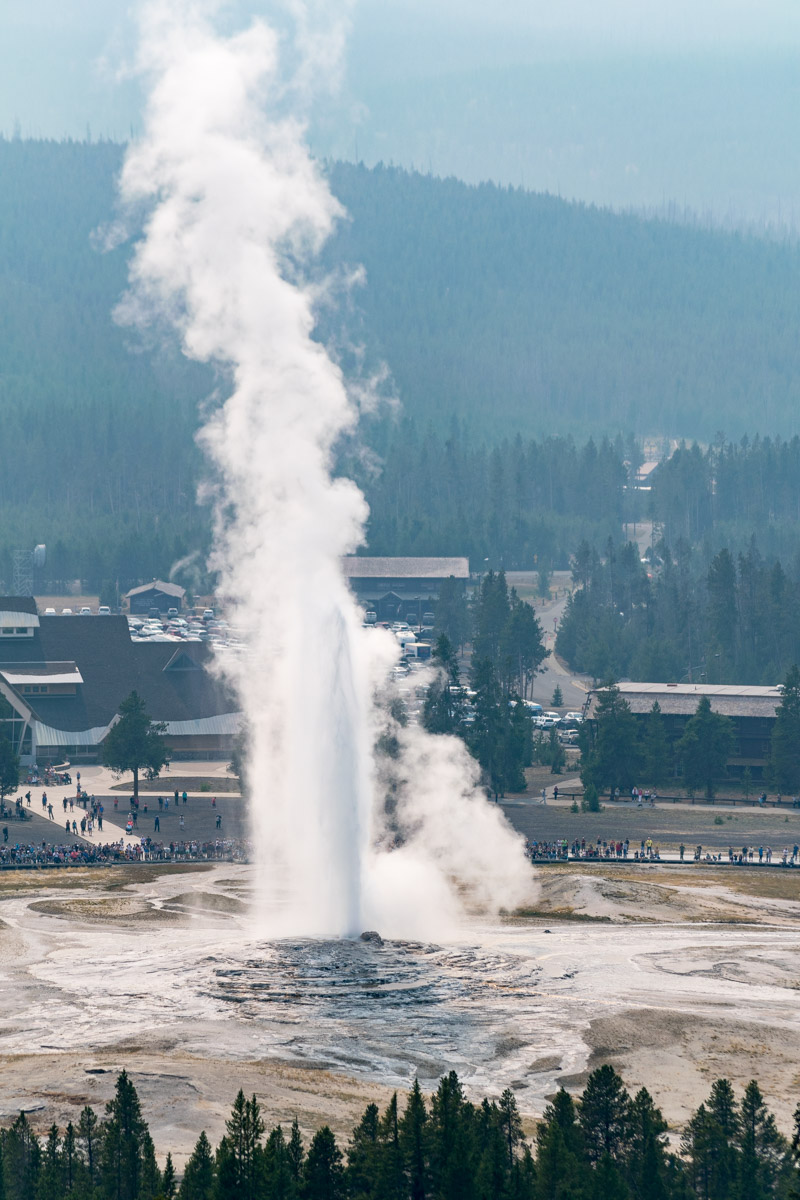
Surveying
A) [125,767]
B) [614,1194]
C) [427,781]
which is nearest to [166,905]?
[427,781]

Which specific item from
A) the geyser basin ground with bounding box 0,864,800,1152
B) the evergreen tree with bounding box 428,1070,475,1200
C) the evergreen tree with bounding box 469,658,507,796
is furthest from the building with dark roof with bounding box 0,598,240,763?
the evergreen tree with bounding box 428,1070,475,1200

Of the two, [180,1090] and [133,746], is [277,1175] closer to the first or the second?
[180,1090]

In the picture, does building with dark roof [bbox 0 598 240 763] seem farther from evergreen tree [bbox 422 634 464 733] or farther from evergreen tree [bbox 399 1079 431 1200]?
evergreen tree [bbox 399 1079 431 1200]

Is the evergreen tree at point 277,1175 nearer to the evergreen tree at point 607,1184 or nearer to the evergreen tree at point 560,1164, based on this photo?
the evergreen tree at point 560,1164

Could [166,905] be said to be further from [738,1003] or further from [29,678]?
[29,678]

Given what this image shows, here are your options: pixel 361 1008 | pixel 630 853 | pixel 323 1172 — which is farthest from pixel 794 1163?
pixel 630 853

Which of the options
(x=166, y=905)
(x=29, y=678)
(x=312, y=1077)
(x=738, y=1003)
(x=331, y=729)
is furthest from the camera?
(x=29, y=678)
